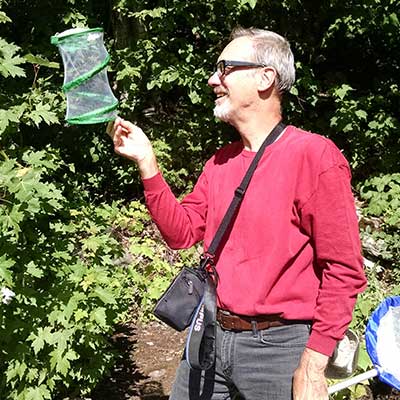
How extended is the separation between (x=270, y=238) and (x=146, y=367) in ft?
10.1

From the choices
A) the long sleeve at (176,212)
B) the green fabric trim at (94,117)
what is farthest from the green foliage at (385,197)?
the green fabric trim at (94,117)

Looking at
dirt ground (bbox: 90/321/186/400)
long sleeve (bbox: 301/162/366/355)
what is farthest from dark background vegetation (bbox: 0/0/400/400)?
long sleeve (bbox: 301/162/366/355)

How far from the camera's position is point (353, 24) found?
7.37m

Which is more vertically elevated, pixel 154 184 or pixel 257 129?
pixel 257 129

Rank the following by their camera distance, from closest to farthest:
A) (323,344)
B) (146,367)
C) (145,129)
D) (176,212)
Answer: (323,344) < (176,212) < (146,367) < (145,129)

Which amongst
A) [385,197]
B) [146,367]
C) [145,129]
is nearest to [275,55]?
[146,367]

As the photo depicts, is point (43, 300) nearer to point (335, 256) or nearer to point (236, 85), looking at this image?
point (236, 85)

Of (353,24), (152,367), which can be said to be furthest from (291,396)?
(353,24)

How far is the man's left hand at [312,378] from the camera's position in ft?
6.49

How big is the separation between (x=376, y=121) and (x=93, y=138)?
3.32m

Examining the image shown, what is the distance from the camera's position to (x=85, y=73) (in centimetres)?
210

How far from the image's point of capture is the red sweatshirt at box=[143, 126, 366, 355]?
1995 millimetres

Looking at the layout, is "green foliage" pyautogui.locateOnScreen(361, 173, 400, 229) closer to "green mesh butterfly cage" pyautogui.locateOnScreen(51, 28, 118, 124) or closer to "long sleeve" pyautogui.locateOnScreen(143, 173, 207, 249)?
"long sleeve" pyautogui.locateOnScreen(143, 173, 207, 249)

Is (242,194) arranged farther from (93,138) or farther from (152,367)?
(93,138)
